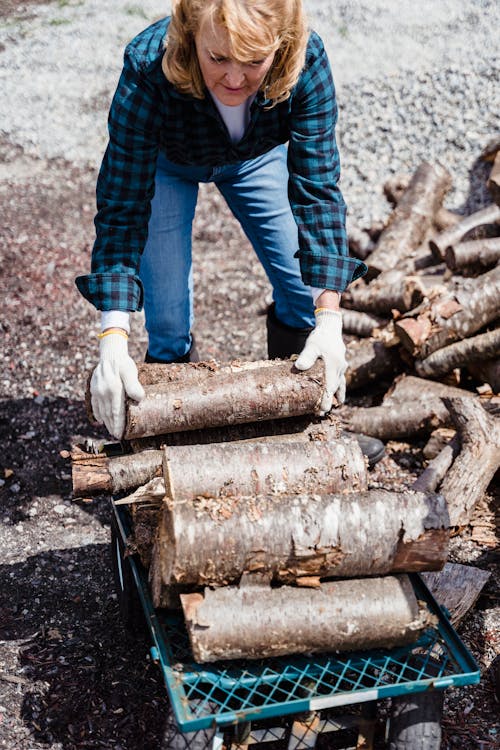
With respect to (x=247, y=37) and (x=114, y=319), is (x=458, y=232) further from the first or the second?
(x=247, y=37)

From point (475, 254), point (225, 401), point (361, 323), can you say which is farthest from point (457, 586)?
point (475, 254)

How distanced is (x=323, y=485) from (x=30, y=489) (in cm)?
189

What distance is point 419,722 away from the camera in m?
2.35

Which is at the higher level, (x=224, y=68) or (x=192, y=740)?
(x=224, y=68)

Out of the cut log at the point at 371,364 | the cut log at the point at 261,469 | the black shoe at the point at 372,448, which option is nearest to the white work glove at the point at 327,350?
the cut log at the point at 261,469

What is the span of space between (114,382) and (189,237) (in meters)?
0.98

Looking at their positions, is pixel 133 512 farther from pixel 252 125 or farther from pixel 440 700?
pixel 252 125

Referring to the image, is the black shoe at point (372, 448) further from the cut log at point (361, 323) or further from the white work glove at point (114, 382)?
the white work glove at point (114, 382)

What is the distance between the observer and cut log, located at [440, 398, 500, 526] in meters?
3.54

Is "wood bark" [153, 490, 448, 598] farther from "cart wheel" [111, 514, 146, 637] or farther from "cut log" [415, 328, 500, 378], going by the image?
"cut log" [415, 328, 500, 378]

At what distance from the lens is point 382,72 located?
8.77 meters

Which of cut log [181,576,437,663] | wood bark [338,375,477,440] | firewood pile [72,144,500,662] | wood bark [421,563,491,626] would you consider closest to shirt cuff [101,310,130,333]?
firewood pile [72,144,500,662]

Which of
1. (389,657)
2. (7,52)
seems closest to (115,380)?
(389,657)

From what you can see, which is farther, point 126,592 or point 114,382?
point 126,592
